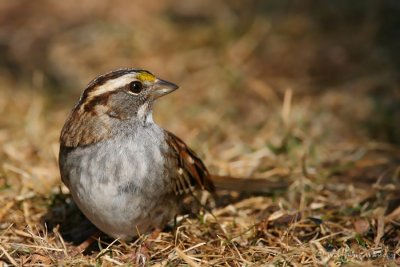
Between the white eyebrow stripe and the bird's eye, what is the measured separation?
0.13 ft

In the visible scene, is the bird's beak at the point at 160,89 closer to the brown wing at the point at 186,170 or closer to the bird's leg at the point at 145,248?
the brown wing at the point at 186,170

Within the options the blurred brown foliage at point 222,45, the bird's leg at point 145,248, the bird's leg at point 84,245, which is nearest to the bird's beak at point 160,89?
the bird's leg at point 145,248

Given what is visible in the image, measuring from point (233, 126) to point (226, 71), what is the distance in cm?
111

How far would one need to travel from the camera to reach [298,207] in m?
4.88

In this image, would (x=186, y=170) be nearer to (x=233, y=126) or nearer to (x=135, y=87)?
(x=135, y=87)

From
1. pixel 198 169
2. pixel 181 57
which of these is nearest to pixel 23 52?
pixel 181 57

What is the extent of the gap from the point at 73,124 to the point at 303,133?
243 centimetres

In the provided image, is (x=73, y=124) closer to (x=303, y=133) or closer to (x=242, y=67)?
(x=303, y=133)

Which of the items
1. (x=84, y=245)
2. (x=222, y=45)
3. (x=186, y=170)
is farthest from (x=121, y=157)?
(x=222, y=45)

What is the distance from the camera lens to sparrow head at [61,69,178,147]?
160 inches

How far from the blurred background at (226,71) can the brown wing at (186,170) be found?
881 mm

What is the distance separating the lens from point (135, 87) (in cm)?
418

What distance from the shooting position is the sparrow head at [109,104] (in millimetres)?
4055

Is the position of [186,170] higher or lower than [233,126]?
higher
